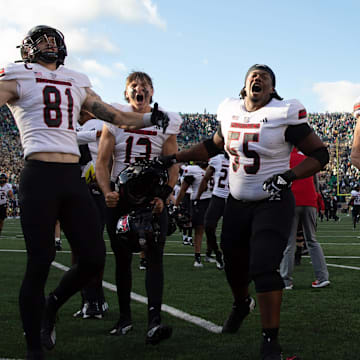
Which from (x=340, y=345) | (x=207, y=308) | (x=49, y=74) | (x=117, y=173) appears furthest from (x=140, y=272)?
(x=49, y=74)

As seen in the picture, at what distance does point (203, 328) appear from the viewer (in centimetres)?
457

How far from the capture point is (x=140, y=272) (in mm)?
8352

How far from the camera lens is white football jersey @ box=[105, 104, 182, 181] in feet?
14.7

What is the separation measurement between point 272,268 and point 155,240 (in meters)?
0.93

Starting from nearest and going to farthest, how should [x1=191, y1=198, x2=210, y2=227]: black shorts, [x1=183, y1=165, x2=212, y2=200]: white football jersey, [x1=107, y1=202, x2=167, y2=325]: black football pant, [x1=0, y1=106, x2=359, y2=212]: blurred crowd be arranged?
[x1=107, y1=202, x2=167, y2=325]: black football pant → [x1=191, y1=198, x2=210, y2=227]: black shorts → [x1=183, y1=165, x2=212, y2=200]: white football jersey → [x1=0, y1=106, x2=359, y2=212]: blurred crowd

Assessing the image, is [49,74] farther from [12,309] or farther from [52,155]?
[12,309]

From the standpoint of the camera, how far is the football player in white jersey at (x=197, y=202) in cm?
939

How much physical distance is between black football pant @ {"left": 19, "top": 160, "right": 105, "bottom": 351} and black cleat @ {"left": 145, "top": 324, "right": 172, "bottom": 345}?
0.74 meters

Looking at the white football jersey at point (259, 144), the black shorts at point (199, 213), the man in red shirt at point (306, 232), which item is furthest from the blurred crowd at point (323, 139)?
the white football jersey at point (259, 144)

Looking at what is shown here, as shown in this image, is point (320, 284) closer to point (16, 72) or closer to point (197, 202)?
point (197, 202)

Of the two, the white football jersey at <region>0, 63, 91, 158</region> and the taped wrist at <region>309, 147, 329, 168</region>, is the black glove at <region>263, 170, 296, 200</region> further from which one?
the white football jersey at <region>0, 63, 91, 158</region>

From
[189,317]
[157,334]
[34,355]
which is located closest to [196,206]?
[189,317]

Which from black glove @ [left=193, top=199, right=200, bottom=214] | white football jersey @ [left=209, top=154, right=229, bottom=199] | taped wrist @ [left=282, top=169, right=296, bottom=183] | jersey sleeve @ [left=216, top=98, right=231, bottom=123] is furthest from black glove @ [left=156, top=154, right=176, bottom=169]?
black glove @ [left=193, top=199, right=200, bottom=214]

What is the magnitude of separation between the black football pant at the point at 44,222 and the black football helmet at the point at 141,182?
0.56 metres
